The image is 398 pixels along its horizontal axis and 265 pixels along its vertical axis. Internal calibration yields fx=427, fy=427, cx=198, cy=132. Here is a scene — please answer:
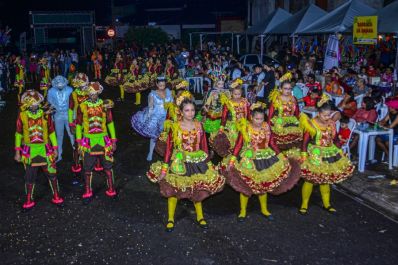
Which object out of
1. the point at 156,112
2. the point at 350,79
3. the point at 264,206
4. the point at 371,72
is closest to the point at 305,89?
the point at 350,79

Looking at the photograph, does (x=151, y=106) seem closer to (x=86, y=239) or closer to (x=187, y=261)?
(x=86, y=239)

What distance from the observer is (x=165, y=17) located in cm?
5406

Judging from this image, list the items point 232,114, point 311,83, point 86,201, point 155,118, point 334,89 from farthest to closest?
point 311,83
point 334,89
point 155,118
point 232,114
point 86,201

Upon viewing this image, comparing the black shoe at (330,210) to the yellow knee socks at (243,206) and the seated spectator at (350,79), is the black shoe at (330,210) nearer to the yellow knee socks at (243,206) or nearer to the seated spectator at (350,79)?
the yellow knee socks at (243,206)

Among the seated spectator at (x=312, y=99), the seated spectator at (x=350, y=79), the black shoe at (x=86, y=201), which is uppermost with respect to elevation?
the seated spectator at (x=350, y=79)

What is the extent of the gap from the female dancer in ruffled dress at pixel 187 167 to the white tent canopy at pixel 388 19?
8774 mm

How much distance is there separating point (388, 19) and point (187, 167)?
1002 cm

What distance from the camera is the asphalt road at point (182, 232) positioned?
6051 mm

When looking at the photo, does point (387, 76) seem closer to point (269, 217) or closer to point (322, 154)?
point (322, 154)

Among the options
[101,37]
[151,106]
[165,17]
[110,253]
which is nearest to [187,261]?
[110,253]

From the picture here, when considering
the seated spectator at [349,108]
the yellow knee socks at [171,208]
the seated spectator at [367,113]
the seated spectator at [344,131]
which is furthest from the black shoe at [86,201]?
the seated spectator at [349,108]

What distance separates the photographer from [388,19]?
13.3m

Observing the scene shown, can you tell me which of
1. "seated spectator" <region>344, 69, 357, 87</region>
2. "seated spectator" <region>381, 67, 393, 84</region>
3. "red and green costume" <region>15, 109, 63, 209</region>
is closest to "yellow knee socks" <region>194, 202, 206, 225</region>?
"red and green costume" <region>15, 109, 63, 209</region>

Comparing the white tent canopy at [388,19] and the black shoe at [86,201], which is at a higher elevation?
the white tent canopy at [388,19]
